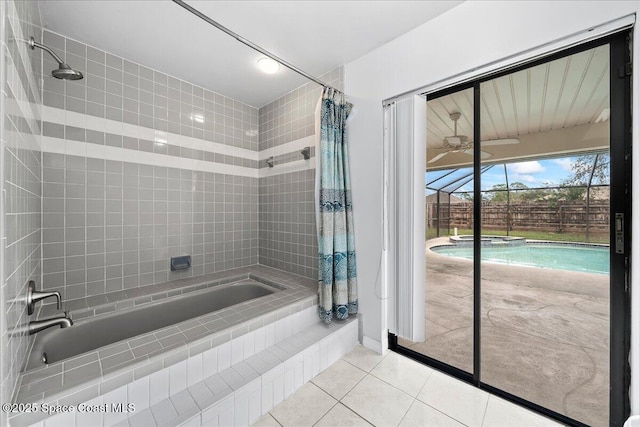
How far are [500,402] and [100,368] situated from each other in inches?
84.0

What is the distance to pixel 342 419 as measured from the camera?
1.29 meters

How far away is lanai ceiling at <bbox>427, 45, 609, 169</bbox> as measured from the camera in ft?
5.14

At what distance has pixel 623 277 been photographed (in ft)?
3.65

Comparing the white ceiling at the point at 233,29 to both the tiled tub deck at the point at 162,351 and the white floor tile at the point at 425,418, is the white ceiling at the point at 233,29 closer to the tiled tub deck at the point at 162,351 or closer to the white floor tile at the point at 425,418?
the tiled tub deck at the point at 162,351

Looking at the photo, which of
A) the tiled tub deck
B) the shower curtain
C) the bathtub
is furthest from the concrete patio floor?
the bathtub

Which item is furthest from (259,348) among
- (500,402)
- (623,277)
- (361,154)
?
(623,277)

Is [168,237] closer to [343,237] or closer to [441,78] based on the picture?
[343,237]

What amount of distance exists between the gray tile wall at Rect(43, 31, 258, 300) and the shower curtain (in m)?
1.41

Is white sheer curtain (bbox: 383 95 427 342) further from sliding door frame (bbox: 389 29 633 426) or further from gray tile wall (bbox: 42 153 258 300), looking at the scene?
gray tile wall (bbox: 42 153 258 300)

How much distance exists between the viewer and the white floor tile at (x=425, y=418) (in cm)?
126

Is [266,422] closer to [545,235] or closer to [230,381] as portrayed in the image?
[230,381]

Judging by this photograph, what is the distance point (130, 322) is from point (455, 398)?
231 cm

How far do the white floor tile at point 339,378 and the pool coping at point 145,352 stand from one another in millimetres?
464

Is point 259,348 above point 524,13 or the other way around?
the other way around
